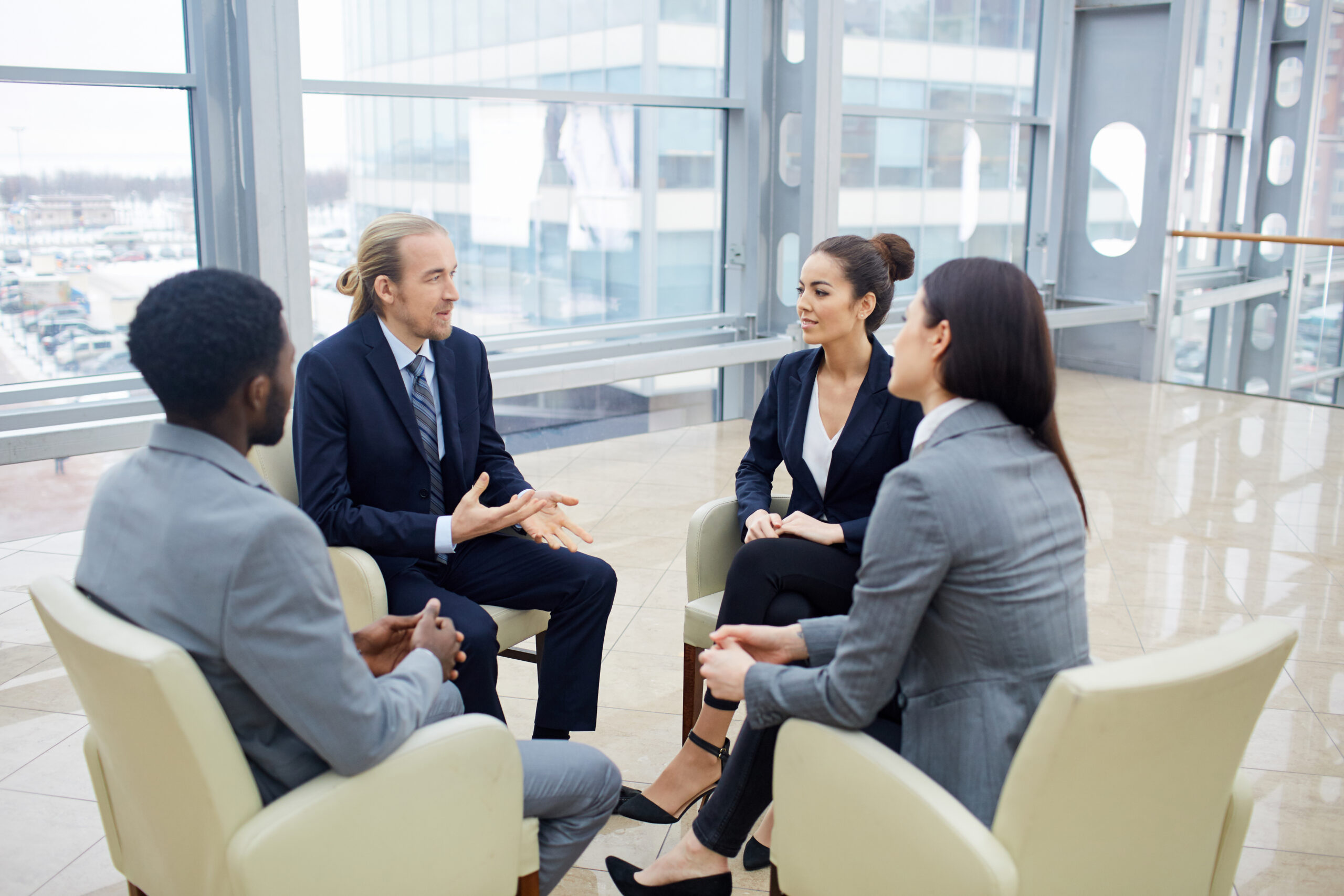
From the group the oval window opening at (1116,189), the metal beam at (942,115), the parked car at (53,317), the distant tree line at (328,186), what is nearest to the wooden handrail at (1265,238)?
the oval window opening at (1116,189)

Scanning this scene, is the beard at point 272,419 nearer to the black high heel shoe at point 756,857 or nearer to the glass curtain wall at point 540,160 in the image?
the black high heel shoe at point 756,857

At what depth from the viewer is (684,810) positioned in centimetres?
227

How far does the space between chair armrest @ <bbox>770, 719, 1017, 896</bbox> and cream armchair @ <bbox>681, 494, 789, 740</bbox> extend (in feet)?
2.90

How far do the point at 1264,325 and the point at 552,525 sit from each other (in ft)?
26.6

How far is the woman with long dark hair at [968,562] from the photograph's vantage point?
1411 millimetres

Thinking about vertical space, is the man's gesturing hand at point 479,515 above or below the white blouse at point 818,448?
below

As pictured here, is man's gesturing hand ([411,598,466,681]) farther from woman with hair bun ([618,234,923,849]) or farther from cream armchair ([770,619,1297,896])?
woman with hair bun ([618,234,923,849])

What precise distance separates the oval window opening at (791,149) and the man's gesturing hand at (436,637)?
16.3ft

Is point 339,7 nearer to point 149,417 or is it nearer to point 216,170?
point 216,170

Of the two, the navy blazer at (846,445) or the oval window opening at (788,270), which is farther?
the oval window opening at (788,270)

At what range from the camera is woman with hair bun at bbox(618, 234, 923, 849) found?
2.23 meters

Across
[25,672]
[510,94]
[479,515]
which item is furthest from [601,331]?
[479,515]

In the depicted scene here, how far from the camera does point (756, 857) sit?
7.29 ft

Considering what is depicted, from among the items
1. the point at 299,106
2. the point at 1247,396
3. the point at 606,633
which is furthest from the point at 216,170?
the point at 1247,396
